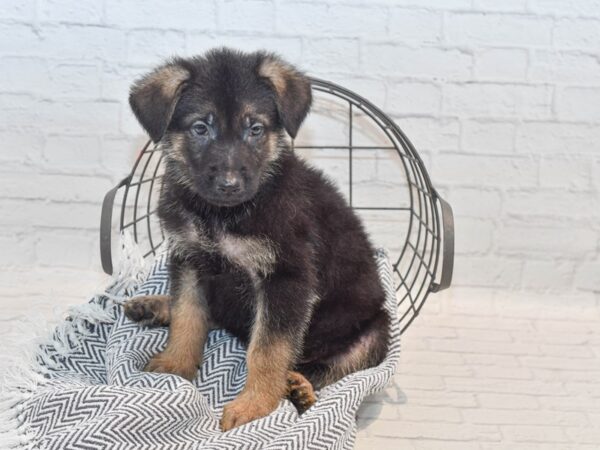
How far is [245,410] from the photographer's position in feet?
8.29

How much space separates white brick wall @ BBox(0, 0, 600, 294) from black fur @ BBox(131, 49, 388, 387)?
1.34 metres

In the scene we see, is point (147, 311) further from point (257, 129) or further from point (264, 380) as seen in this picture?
point (257, 129)

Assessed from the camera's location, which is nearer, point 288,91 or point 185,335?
point 288,91

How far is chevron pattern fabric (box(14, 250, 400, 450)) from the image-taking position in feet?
7.64

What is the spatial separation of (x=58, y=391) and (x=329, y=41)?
2.32m

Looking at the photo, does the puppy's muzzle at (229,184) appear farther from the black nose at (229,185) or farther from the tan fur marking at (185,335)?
the tan fur marking at (185,335)

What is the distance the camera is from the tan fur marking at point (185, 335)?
278cm

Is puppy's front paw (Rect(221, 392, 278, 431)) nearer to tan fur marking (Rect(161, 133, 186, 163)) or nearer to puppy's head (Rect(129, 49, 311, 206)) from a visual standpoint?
puppy's head (Rect(129, 49, 311, 206))

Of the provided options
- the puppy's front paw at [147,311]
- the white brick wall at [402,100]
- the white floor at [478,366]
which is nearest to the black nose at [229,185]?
the puppy's front paw at [147,311]

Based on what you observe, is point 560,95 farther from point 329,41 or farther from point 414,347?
point 414,347

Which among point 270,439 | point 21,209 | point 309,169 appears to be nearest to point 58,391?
point 270,439

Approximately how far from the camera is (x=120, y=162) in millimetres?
4238

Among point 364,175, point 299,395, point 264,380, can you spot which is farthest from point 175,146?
point 364,175

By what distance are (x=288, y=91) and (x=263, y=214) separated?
16.6 inches
